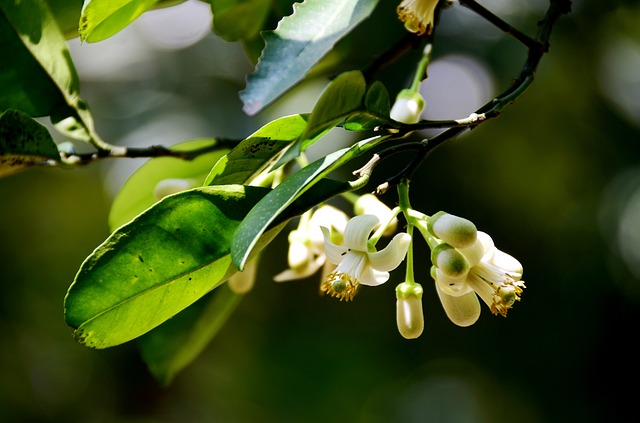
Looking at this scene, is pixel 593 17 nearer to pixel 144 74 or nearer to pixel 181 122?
pixel 181 122

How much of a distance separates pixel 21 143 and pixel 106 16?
0.44ft

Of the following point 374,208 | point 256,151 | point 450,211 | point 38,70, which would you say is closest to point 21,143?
point 38,70

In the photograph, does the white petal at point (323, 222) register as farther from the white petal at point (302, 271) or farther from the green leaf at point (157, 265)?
the green leaf at point (157, 265)

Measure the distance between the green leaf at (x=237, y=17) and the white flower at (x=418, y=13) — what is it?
0.23m

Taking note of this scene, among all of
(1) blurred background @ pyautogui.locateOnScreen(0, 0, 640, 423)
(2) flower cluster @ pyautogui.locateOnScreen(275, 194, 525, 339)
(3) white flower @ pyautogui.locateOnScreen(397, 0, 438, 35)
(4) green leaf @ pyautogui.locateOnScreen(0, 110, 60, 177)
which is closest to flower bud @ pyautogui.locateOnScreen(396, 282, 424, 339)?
(2) flower cluster @ pyautogui.locateOnScreen(275, 194, 525, 339)

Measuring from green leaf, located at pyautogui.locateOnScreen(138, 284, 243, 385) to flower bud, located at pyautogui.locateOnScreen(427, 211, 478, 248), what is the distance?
0.41m

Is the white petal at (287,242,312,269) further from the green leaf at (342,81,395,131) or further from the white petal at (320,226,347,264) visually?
the green leaf at (342,81,395,131)

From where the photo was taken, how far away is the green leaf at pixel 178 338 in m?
0.86

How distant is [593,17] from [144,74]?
1.44 m

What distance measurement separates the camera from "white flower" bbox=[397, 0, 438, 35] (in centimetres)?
60

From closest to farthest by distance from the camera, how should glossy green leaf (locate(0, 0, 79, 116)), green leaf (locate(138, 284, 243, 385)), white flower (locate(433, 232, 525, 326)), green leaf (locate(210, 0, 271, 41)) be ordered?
white flower (locate(433, 232, 525, 326))
glossy green leaf (locate(0, 0, 79, 116))
green leaf (locate(210, 0, 271, 41))
green leaf (locate(138, 284, 243, 385))

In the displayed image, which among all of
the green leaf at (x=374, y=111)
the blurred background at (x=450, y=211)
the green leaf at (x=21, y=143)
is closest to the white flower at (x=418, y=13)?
the green leaf at (x=374, y=111)

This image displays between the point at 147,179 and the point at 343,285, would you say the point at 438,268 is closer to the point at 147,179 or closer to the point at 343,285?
the point at 343,285

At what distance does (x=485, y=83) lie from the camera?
190 cm
